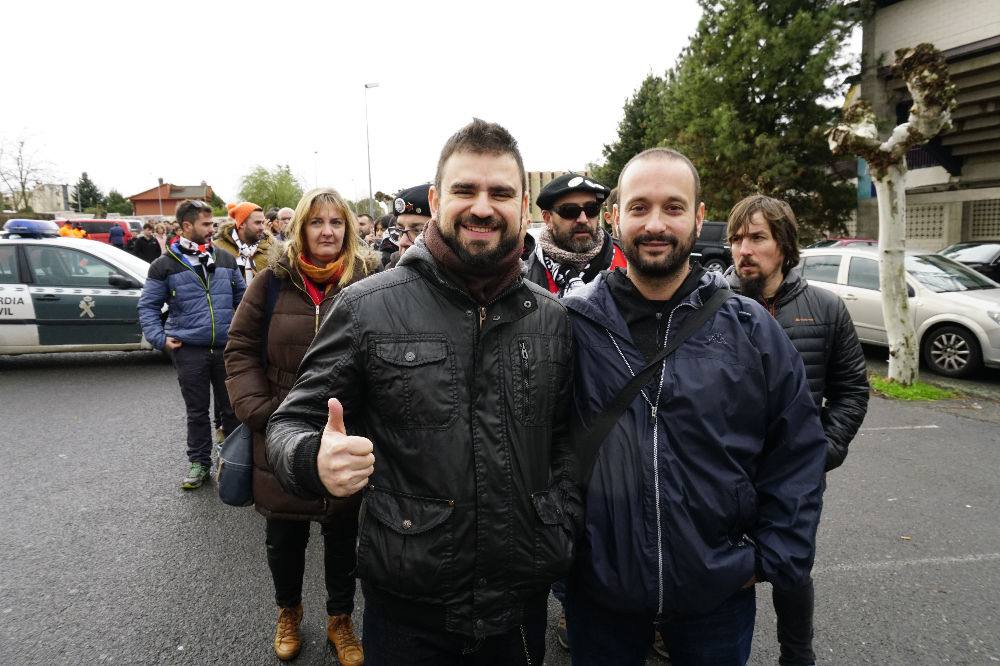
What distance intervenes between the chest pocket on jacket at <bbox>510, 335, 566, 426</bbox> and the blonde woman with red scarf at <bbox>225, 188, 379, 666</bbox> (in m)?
1.32

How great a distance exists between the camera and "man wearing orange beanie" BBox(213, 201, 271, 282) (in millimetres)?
6629

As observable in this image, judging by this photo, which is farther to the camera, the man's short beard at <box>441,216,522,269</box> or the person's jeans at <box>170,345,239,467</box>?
the person's jeans at <box>170,345,239,467</box>

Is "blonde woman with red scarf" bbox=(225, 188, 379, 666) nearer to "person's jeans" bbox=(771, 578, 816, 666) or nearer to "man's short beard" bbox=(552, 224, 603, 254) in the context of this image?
"man's short beard" bbox=(552, 224, 603, 254)

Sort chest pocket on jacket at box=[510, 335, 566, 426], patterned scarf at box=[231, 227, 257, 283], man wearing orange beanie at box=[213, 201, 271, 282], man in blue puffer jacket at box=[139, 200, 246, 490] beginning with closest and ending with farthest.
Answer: chest pocket on jacket at box=[510, 335, 566, 426], man in blue puffer jacket at box=[139, 200, 246, 490], man wearing orange beanie at box=[213, 201, 271, 282], patterned scarf at box=[231, 227, 257, 283]

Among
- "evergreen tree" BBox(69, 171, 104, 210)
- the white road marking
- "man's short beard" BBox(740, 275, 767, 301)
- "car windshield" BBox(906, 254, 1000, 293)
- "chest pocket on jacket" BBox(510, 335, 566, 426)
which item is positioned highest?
"evergreen tree" BBox(69, 171, 104, 210)

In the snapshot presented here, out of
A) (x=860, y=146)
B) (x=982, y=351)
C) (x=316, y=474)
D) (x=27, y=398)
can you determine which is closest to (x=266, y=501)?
(x=316, y=474)

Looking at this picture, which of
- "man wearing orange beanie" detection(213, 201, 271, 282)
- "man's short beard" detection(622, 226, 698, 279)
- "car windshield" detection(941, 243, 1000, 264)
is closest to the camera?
"man's short beard" detection(622, 226, 698, 279)

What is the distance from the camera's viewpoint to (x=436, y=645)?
1665 mm

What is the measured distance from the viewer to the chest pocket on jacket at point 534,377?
168 cm

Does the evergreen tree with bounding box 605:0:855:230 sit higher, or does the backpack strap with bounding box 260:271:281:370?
the evergreen tree with bounding box 605:0:855:230

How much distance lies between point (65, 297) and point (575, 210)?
8.23m

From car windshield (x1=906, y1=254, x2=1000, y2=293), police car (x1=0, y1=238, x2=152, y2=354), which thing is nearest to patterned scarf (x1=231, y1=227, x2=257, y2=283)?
police car (x1=0, y1=238, x2=152, y2=354)

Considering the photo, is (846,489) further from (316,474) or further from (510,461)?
(316,474)

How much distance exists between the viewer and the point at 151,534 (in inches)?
159
